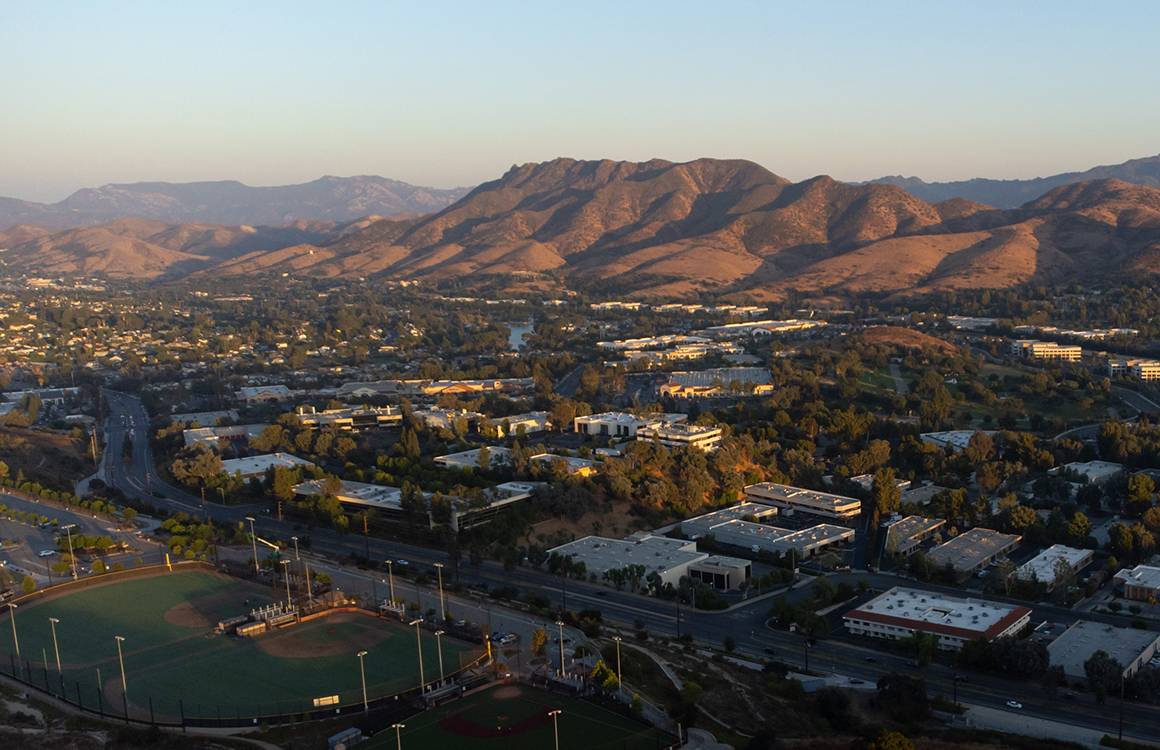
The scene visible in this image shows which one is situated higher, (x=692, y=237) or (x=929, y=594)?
(x=692, y=237)

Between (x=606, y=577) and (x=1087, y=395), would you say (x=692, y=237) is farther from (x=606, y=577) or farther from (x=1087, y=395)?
(x=606, y=577)

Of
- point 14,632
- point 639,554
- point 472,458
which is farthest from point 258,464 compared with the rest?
point 14,632

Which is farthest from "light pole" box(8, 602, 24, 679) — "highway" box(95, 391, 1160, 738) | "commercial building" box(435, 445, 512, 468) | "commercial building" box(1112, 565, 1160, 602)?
"commercial building" box(1112, 565, 1160, 602)

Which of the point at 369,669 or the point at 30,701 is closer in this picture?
the point at 30,701

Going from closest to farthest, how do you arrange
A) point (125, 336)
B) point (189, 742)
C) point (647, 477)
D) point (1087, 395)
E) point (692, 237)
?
point (189, 742)
point (647, 477)
point (1087, 395)
point (125, 336)
point (692, 237)

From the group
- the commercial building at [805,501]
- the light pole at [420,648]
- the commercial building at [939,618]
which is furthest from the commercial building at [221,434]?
the commercial building at [939,618]

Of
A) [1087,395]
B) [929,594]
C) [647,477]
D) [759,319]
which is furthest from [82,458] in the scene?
[759,319]

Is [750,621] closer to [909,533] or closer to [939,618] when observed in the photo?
[939,618]
